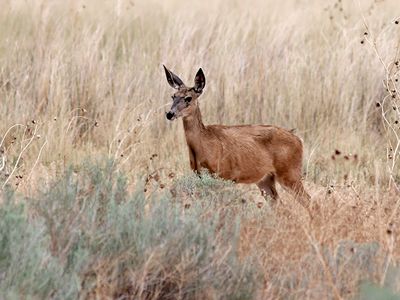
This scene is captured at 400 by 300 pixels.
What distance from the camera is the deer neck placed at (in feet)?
28.5

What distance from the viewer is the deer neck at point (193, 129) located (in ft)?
28.5

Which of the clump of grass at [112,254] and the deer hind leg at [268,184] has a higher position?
the clump of grass at [112,254]

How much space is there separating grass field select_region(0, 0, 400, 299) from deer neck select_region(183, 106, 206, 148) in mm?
432

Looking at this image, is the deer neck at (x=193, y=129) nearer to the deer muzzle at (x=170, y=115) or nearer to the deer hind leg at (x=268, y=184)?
the deer muzzle at (x=170, y=115)

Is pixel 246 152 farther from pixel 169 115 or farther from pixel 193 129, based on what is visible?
pixel 169 115

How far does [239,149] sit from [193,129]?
1.39 ft

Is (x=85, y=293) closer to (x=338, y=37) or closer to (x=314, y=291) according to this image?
(x=314, y=291)

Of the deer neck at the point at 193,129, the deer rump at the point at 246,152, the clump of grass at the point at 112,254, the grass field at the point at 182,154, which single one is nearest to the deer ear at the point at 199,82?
the deer neck at the point at 193,129

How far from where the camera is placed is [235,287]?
5488 millimetres

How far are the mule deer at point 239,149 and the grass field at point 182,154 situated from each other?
213 millimetres

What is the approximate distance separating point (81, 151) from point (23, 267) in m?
5.04

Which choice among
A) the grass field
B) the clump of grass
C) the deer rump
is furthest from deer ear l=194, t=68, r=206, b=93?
the clump of grass

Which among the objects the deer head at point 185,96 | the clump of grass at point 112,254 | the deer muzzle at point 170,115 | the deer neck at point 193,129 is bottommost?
the clump of grass at point 112,254

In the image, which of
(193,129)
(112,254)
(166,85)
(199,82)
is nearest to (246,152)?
(193,129)
